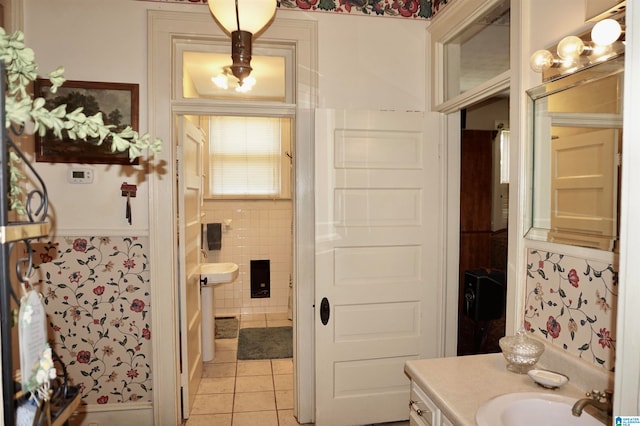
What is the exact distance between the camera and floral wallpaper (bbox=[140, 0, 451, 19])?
94.3 inches

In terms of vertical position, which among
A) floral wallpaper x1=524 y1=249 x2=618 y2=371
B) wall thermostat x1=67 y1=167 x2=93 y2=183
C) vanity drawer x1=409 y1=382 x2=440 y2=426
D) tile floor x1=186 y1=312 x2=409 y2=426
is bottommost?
tile floor x1=186 y1=312 x2=409 y2=426

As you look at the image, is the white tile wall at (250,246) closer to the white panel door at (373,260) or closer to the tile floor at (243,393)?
the tile floor at (243,393)

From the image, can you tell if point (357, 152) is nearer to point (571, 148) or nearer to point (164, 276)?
point (571, 148)

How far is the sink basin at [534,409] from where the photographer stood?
120 centimetres

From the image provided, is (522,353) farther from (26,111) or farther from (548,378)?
(26,111)

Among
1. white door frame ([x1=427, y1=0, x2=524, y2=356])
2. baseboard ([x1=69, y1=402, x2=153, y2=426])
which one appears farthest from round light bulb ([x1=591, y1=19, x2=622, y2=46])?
baseboard ([x1=69, y1=402, x2=153, y2=426])

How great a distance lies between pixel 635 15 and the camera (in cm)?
56

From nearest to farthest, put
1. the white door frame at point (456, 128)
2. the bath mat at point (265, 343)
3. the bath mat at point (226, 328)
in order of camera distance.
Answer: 1. the white door frame at point (456, 128)
2. the bath mat at point (265, 343)
3. the bath mat at point (226, 328)

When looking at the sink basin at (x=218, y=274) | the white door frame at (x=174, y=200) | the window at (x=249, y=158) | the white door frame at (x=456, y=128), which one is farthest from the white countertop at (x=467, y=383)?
the window at (x=249, y=158)

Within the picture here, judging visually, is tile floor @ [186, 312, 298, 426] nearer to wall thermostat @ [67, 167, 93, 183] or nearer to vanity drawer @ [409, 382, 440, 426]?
vanity drawer @ [409, 382, 440, 426]

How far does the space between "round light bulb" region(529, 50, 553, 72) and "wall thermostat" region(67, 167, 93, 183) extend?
2.35 m

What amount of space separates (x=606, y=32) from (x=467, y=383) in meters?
1.27

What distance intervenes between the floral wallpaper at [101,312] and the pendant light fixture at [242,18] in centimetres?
132

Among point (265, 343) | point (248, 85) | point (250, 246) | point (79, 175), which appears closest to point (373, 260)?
point (248, 85)
